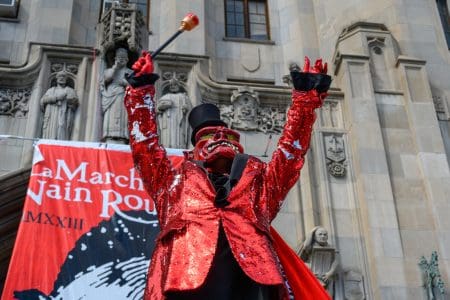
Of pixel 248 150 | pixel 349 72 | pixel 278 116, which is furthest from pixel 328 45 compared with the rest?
pixel 248 150

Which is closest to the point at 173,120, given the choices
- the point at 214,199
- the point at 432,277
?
the point at 432,277

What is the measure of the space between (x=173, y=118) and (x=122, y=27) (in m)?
1.67

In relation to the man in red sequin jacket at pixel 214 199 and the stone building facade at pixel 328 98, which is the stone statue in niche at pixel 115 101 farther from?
the man in red sequin jacket at pixel 214 199

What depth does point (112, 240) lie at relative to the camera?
9078 mm

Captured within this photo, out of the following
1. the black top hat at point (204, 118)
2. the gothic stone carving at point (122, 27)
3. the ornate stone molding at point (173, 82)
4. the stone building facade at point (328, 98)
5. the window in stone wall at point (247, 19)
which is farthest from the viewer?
the window in stone wall at point (247, 19)

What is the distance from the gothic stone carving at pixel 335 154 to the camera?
11008 millimetres

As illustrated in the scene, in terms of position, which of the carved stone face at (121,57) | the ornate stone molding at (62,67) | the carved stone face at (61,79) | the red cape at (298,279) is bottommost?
the red cape at (298,279)

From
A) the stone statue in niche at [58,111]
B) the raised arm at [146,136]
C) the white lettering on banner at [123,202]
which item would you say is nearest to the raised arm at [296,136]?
the raised arm at [146,136]

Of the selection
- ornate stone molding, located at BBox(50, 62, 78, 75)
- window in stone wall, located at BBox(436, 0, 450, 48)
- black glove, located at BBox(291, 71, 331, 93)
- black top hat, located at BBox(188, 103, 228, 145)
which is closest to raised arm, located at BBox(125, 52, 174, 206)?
black top hat, located at BBox(188, 103, 228, 145)

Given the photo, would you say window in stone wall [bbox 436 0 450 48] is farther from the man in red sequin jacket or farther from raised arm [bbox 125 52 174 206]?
raised arm [bbox 125 52 174 206]

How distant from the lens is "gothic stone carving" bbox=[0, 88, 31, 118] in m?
11.2

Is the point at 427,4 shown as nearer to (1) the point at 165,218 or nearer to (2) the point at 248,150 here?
(2) the point at 248,150

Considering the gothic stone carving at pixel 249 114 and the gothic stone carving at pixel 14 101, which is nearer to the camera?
the gothic stone carving at pixel 14 101

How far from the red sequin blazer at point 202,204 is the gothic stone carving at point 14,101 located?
6.50 meters
